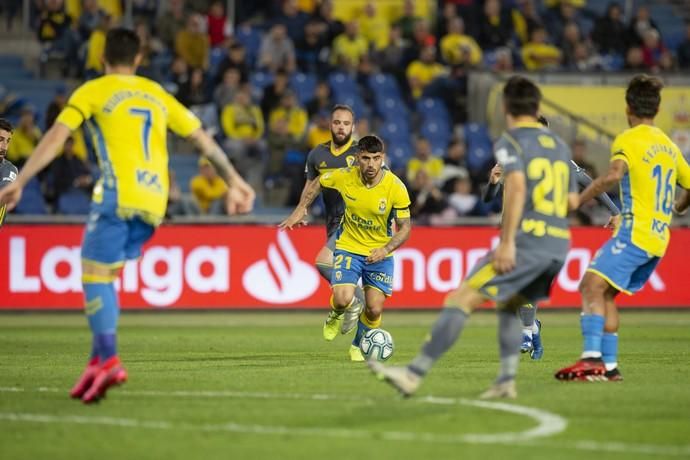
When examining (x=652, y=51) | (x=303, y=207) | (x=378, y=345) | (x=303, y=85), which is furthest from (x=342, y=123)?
(x=652, y=51)

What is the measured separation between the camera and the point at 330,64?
27.0 metres

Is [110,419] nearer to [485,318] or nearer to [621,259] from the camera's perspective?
[621,259]

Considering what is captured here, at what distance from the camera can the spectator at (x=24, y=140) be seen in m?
23.0

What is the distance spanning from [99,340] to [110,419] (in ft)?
2.92

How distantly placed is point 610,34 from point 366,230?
17.4 meters

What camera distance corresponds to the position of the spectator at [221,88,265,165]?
2459 cm

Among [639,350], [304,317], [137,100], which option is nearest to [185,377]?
[137,100]

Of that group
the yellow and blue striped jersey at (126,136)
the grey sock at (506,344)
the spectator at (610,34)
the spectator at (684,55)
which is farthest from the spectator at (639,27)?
the yellow and blue striped jersey at (126,136)

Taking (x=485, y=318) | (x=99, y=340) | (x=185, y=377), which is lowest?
(x=485, y=318)

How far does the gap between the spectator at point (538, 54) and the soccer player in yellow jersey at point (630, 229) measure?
17.5 meters

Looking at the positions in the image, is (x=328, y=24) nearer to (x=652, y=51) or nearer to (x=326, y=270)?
(x=652, y=51)

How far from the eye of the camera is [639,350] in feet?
48.9

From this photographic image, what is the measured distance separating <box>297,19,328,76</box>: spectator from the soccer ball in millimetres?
14549

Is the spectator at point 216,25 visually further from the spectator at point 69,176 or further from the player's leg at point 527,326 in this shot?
the player's leg at point 527,326
